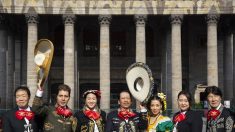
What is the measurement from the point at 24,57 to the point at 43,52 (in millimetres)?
40253

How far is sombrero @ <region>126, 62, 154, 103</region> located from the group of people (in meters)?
0.28

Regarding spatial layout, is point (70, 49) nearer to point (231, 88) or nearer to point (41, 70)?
point (231, 88)

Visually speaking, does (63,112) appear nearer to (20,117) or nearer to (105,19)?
(20,117)

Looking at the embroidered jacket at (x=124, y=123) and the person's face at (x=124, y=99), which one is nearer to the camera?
the embroidered jacket at (x=124, y=123)

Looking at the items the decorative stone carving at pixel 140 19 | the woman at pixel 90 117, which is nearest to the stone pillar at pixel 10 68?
the decorative stone carving at pixel 140 19

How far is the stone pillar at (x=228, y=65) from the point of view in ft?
165

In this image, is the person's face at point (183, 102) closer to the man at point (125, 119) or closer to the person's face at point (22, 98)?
the man at point (125, 119)

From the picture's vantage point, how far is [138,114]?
41.4 ft

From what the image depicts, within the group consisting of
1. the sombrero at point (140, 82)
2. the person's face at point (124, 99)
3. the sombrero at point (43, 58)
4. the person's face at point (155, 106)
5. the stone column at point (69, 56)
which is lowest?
the person's face at point (155, 106)

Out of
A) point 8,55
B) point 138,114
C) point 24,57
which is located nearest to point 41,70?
point 138,114

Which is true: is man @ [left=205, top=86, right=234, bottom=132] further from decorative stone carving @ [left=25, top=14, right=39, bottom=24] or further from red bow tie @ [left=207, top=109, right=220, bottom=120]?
decorative stone carving @ [left=25, top=14, right=39, bottom=24]

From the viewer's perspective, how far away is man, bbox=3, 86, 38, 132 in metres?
11.7

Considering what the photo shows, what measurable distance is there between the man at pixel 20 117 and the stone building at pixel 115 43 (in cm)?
3336

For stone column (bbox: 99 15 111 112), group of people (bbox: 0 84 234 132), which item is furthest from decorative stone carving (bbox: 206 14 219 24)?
group of people (bbox: 0 84 234 132)
